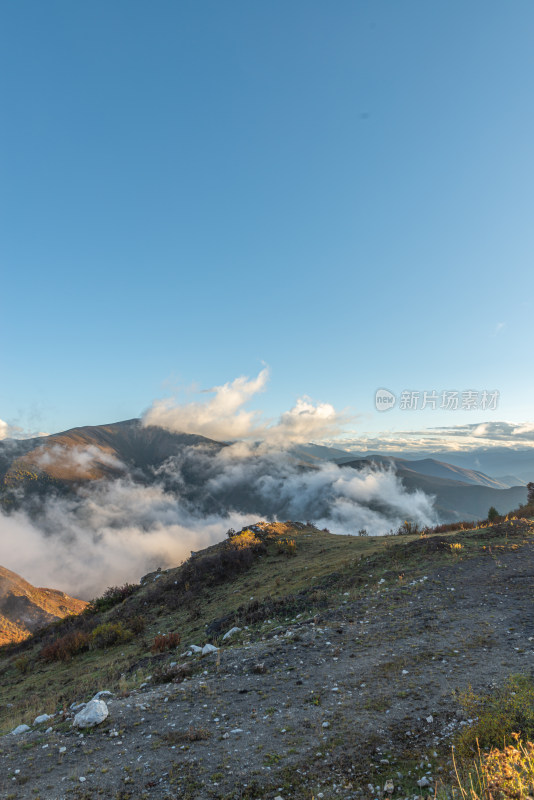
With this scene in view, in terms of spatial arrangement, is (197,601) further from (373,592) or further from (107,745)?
(107,745)

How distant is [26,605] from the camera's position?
500 feet

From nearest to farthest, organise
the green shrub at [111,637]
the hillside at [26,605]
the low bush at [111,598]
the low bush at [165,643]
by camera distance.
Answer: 1. the low bush at [165,643]
2. the green shrub at [111,637]
3. the low bush at [111,598]
4. the hillside at [26,605]

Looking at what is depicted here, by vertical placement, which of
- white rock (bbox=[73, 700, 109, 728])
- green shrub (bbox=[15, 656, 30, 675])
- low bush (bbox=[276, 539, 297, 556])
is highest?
white rock (bbox=[73, 700, 109, 728])

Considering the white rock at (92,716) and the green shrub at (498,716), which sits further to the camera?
the white rock at (92,716)

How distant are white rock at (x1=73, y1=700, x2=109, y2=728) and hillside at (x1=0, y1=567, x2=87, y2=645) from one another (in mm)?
153567

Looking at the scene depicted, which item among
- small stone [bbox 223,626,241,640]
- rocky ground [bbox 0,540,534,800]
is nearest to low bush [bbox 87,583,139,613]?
small stone [bbox 223,626,241,640]

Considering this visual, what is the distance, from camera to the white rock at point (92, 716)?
26.8 ft

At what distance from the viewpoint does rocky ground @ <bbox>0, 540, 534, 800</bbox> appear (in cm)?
576

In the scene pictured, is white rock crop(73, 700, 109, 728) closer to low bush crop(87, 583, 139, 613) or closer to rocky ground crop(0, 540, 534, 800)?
rocky ground crop(0, 540, 534, 800)

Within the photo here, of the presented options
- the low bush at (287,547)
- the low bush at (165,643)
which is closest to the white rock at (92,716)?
the low bush at (165,643)

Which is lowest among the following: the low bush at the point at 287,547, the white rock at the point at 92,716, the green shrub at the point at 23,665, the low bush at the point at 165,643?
the green shrub at the point at 23,665

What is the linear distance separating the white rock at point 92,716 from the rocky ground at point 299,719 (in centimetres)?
15

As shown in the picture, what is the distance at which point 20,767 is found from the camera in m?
6.99

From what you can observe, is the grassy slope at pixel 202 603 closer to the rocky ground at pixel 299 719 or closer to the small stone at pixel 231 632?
the small stone at pixel 231 632
